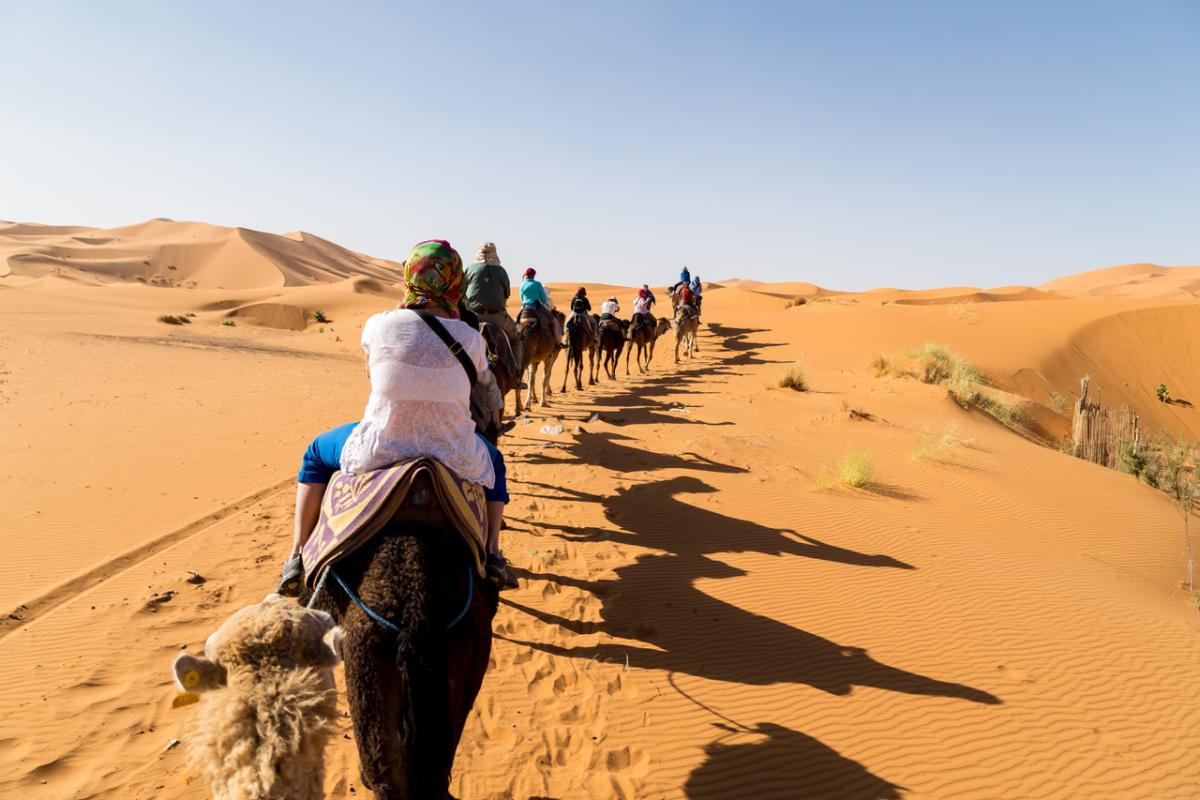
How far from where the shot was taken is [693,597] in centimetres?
616

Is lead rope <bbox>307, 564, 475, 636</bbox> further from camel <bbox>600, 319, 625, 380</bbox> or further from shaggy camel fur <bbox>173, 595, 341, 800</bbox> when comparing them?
camel <bbox>600, 319, 625, 380</bbox>

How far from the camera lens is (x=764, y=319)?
33438mm

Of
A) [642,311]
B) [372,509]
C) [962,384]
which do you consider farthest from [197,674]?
[642,311]

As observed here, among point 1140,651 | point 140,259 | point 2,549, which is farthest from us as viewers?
point 140,259

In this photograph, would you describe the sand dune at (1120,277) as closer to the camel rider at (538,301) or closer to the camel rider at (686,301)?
the camel rider at (686,301)

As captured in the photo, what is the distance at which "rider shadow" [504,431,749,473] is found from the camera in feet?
32.6

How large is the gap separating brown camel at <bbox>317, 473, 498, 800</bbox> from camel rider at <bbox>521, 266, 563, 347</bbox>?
949 cm

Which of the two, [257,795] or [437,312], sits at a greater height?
[437,312]

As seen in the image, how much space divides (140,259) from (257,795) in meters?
81.2

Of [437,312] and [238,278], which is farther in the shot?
Answer: [238,278]

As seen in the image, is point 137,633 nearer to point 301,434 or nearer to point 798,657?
point 798,657

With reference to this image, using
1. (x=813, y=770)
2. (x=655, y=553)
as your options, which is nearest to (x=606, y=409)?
(x=655, y=553)

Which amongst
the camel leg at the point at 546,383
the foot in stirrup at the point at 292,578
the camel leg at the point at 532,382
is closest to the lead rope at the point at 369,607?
the foot in stirrup at the point at 292,578

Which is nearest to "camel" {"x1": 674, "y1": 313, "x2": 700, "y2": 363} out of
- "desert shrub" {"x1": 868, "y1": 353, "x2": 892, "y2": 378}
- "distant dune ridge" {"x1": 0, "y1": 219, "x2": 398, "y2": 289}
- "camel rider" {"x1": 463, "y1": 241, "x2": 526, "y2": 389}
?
"desert shrub" {"x1": 868, "y1": 353, "x2": 892, "y2": 378}
